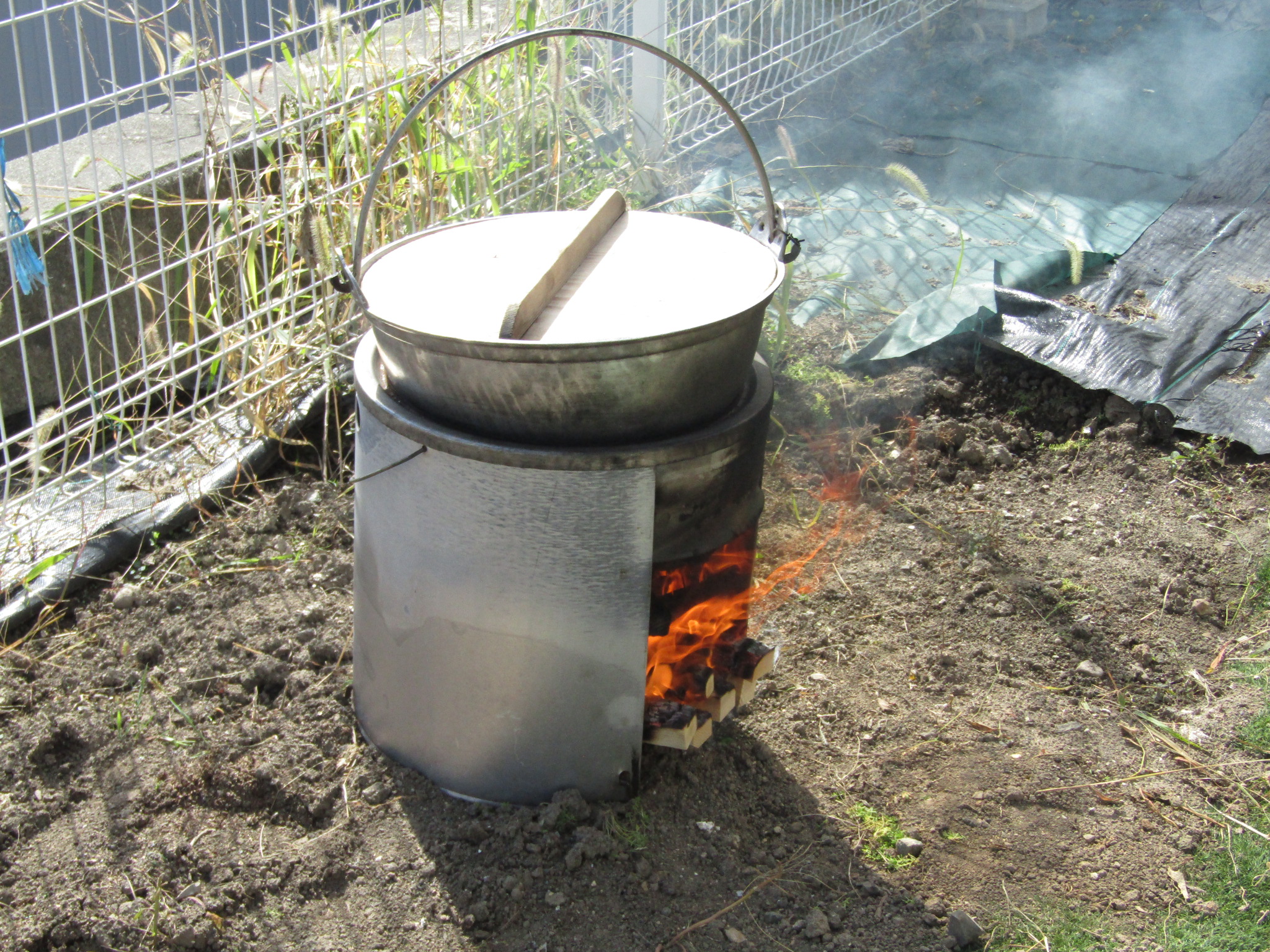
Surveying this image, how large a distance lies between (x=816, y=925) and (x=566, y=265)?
1.28m

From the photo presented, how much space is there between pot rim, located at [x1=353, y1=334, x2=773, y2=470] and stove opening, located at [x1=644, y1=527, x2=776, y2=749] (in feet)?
0.84

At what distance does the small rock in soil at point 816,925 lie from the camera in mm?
2014

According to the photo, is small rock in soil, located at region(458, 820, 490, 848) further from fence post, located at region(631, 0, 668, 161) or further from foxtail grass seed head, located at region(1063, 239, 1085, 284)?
fence post, located at region(631, 0, 668, 161)

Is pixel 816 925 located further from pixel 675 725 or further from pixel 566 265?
pixel 566 265

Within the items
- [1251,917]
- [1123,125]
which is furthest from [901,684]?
[1123,125]

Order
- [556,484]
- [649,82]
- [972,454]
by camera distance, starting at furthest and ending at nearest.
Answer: [649,82]
[972,454]
[556,484]

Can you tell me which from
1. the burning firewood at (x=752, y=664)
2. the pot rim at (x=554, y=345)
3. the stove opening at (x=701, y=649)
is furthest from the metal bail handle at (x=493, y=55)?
the burning firewood at (x=752, y=664)

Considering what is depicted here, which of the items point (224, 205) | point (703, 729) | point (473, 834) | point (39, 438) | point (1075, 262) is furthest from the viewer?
point (1075, 262)

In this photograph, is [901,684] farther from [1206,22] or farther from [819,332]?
[1206,22]

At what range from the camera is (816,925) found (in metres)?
2.02

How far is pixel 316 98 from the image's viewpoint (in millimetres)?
3414

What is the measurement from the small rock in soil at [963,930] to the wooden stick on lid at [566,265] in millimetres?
1309

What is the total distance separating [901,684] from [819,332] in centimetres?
169

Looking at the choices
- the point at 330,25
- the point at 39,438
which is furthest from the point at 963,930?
the point at 330,25
